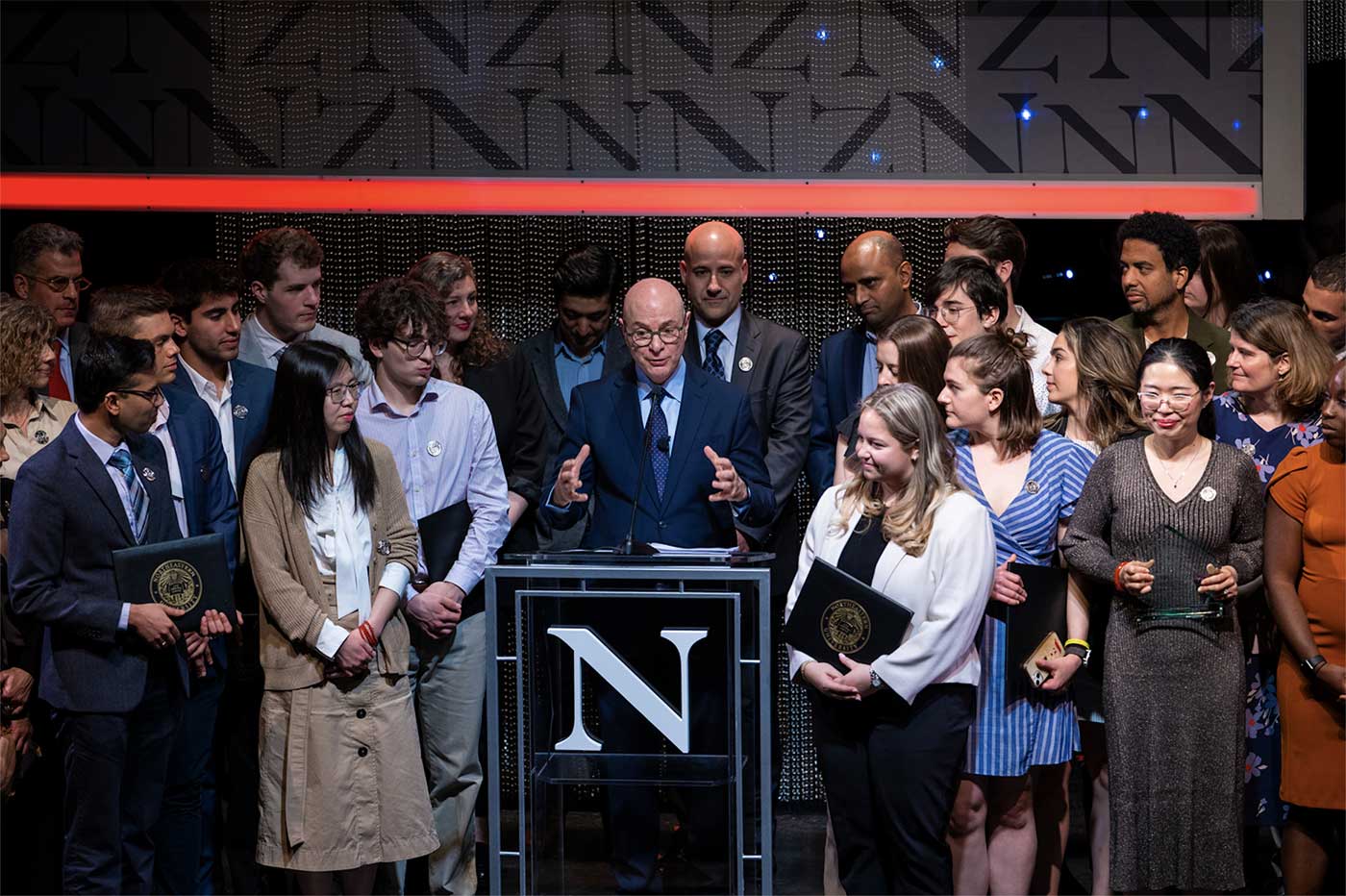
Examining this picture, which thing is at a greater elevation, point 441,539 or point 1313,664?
point 441,539

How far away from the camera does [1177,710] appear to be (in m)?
3.83

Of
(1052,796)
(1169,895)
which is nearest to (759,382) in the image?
(1052,796)

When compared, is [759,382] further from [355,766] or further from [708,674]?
[355,766]

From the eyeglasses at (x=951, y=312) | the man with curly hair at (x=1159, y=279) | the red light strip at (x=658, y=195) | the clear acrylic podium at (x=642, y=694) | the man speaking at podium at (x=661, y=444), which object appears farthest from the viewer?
the red light strip at (x=658, y=195)

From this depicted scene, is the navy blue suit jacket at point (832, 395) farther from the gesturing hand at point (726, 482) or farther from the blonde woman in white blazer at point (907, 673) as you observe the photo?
the blonde woman in white blazer at point (907, 673)

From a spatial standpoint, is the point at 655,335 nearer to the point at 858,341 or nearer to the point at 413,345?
the point at 413,345

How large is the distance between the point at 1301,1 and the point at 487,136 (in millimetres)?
3208

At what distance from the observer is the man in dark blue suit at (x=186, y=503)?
4.12m

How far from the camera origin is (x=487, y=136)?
18.9 ft

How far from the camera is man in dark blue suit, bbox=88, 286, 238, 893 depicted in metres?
4.12

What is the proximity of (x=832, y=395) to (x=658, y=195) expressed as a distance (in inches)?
49.0

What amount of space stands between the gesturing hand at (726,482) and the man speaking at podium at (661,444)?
0.12ft

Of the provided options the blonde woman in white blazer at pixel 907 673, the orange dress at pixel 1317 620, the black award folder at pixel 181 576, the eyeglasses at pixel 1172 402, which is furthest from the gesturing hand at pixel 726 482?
the orange dress at pixel 1317 620

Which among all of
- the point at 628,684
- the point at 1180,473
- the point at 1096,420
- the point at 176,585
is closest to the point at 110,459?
the point at 176,585
